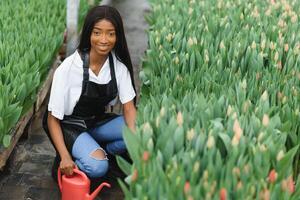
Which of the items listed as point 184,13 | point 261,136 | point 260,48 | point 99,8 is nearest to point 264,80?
point 260,48

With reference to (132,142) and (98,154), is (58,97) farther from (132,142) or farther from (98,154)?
(132,142)

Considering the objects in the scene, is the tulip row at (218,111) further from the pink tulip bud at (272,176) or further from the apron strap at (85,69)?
the apron strap at (85,69)

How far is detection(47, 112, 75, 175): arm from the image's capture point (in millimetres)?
2721

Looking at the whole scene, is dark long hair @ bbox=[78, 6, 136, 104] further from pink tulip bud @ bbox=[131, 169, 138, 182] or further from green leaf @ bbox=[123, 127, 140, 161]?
pink tulip bud @ bbox=[131, 169, 138, 182]

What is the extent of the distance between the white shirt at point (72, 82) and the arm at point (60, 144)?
65mm

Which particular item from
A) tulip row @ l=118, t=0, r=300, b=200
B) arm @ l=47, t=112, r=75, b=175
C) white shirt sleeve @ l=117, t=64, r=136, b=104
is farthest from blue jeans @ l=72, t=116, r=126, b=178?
tulip row @ l=118, t=0, r=300, b=200

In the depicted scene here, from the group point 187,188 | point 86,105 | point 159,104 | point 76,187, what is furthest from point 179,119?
point 86,105

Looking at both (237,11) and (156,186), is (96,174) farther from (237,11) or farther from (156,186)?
(237,11)

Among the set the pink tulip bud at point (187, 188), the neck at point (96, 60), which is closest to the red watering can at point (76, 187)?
the neck at point (96, 60)

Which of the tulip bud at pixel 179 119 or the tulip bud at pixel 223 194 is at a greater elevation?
the tulip bud at pixel 179 119

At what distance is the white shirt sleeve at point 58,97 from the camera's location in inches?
111

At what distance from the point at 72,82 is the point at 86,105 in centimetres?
21

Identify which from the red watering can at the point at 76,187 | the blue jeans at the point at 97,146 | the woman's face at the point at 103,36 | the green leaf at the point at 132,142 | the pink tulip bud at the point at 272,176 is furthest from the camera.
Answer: the blue jeans at the point at 97,146

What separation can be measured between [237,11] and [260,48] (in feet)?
2.78
